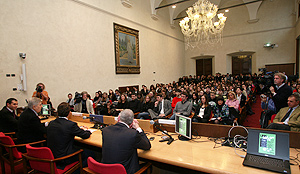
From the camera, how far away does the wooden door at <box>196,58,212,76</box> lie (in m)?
16.4

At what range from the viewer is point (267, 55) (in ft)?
44.2

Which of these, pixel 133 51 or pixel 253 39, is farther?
pixel 253 39

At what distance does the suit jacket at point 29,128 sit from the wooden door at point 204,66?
15.8 meters

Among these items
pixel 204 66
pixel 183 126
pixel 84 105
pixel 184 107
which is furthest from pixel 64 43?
pixel 204 66

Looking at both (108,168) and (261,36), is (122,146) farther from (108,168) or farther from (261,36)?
(261,36)

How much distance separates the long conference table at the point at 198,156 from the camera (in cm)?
174

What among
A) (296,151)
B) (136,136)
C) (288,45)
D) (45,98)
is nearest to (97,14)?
(45,98)

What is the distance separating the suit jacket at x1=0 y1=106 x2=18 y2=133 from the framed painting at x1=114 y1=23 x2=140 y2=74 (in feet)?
19.8

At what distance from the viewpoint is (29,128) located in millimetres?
2672

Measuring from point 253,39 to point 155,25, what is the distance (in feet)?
27.0

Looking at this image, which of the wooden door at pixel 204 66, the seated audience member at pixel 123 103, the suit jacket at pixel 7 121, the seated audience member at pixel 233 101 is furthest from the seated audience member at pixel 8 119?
the wooden door at pixel 204 66

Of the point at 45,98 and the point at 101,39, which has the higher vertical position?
the point at 101,39

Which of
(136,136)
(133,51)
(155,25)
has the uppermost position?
(155,25)

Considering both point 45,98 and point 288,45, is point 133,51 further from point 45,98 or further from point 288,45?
point 288,45
